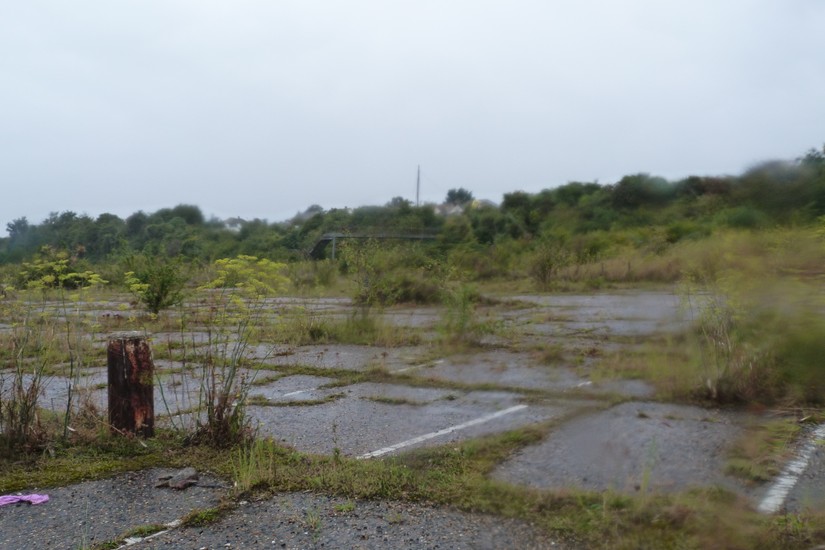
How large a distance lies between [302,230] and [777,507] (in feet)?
9.18

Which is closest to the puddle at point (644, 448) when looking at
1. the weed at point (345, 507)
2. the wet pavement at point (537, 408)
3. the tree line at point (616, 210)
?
the wet pavement at point (537, 408)

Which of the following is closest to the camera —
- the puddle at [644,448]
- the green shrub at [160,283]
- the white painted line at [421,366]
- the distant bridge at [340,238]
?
the distant bridge at [340,238]

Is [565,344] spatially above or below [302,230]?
below

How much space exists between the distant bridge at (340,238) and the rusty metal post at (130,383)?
176 cm

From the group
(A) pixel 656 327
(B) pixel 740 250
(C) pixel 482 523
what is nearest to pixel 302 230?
(C) pixel 482 523

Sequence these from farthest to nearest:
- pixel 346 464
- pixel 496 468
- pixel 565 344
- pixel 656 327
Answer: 1. pixel 346 464
2. pixel 496 468
3. pixel 565 344
4. pixel 656 327

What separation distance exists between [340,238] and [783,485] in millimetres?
2334

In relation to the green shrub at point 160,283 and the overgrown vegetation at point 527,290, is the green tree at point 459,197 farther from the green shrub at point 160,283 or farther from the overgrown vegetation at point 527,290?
the green shrub at point 160,283

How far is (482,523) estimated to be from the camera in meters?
3.64

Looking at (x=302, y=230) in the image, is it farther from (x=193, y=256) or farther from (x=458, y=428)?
(x=193, y=256)

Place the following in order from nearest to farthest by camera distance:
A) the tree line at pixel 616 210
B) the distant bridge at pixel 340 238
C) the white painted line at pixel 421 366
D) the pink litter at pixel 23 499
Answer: the tree line at pixel 616 210 → the distant bridge at pixel 340 238 → the pink litter at pixel 23 499 → the white painted line at pixel 421 366

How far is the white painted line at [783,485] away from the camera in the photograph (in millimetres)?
2924

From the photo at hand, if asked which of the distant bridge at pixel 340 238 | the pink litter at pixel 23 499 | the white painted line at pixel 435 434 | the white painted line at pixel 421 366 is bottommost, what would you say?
the pink litter at pixel 23 499

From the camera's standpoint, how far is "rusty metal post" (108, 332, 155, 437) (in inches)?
207
